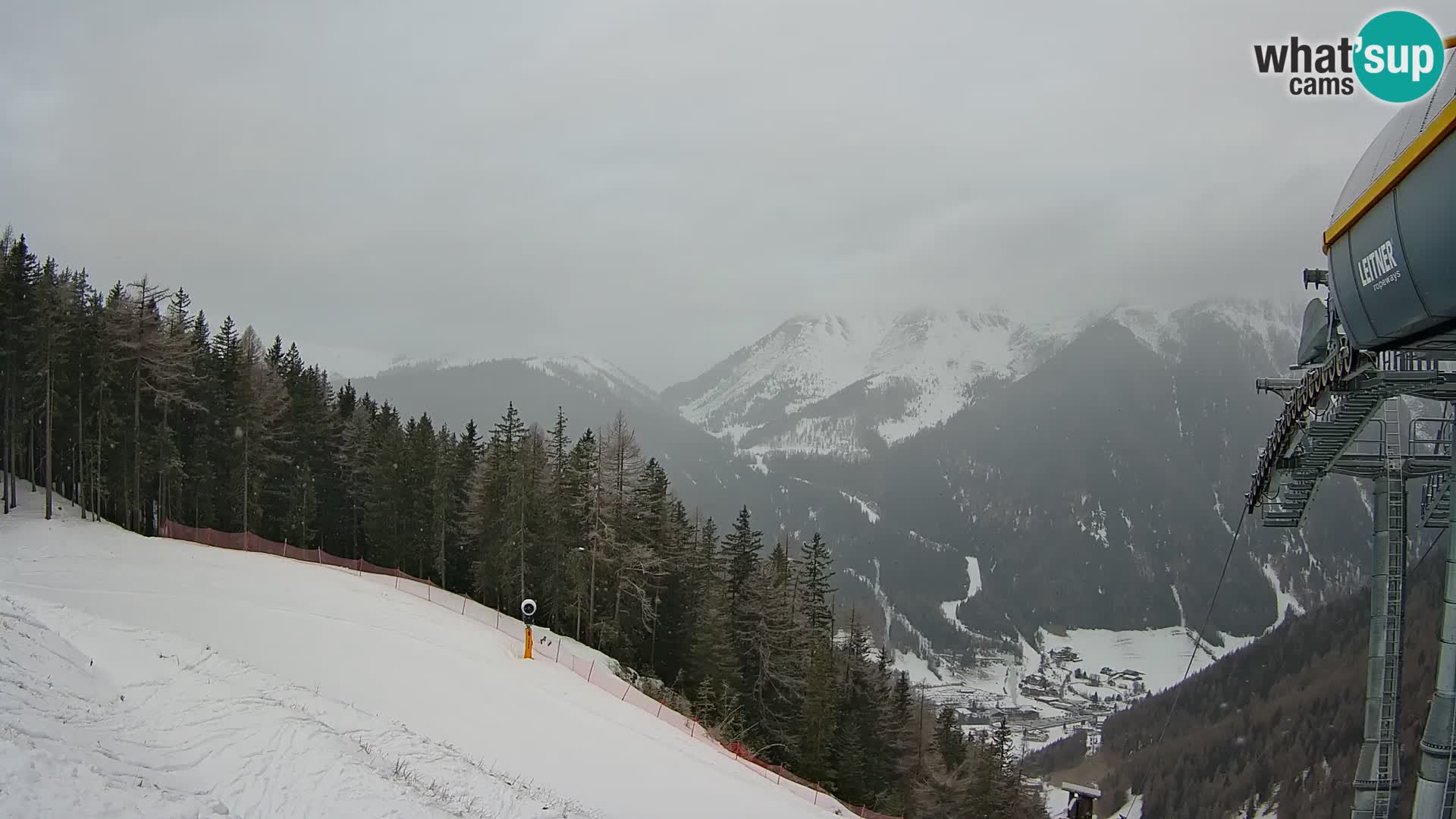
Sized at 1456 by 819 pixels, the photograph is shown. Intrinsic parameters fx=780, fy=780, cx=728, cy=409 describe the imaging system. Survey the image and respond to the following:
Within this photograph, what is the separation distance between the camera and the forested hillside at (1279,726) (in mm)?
86438

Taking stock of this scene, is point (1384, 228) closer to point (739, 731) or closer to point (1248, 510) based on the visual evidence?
point (1248, 510)

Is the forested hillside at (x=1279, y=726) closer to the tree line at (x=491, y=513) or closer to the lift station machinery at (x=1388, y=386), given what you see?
the tree line at (x=491, y=513)

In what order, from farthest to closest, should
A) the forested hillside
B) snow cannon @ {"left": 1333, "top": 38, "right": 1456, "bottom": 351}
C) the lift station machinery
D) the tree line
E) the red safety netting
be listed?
1. the forested hillside
2. the tree line
3. the red safety netting
4. the lift station machinery
5. snow cannon @ {"left": 1333, "top": 38, "right": 1456, "bottom": 351}

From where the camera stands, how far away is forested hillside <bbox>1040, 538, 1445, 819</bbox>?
284 ft

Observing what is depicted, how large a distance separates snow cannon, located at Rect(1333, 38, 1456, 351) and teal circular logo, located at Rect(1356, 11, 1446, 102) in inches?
81.1

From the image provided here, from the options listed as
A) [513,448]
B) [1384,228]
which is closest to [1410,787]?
[513,448]

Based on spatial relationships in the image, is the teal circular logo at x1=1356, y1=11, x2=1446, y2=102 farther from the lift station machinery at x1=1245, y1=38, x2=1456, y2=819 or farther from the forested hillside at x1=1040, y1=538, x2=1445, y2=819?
the forested hillside at x1=1040, y1=538, x2=1445, y2=819

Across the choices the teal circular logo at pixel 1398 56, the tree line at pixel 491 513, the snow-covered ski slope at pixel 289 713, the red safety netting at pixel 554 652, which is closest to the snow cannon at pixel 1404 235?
the teal circular logo at pixel 1398 56

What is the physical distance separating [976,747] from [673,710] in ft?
113

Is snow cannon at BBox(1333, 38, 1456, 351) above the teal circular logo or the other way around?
the other way around

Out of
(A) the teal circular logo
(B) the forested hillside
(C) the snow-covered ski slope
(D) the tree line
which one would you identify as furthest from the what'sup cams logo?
(B) the forested hillside

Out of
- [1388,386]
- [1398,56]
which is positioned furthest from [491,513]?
[1398,56]

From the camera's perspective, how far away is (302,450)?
50594 mm

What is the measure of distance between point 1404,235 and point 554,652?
3034 cm
